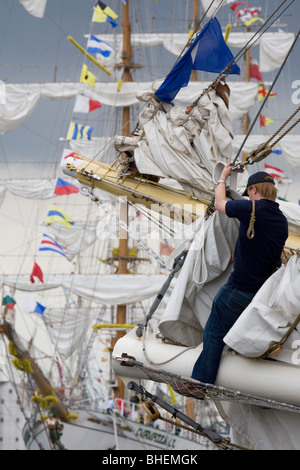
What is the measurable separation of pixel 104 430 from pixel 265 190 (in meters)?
20.2

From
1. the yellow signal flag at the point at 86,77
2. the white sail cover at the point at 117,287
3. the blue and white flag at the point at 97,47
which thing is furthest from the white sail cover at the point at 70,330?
the blue and white flag at the point at 97,47

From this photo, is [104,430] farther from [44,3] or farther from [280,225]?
[280,225]

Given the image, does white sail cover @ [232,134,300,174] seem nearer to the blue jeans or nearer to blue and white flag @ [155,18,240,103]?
blue and white flag @ [155,18,240,103]

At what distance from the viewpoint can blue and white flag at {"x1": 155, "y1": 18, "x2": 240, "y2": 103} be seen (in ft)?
22.7

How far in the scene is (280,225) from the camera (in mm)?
4328

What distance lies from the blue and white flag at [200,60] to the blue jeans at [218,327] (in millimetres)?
2960

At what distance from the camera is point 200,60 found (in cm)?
707

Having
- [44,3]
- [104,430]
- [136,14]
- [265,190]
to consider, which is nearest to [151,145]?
[265,190]

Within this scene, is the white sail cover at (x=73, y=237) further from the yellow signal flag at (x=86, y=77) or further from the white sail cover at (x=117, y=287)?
the yellow signal flag at (x=86, y=77)

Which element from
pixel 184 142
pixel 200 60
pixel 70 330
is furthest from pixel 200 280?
pixel 70 330

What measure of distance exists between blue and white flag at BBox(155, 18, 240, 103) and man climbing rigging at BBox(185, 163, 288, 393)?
107 inches

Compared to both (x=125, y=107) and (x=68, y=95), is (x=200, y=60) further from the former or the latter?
(x=68, y=95)

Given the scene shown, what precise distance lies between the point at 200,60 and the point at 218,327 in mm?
3296

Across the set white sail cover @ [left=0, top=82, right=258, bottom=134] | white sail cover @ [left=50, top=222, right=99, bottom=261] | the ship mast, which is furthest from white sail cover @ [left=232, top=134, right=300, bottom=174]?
white sail cover @ [left=50, top=222, right=99, bottom=261]
